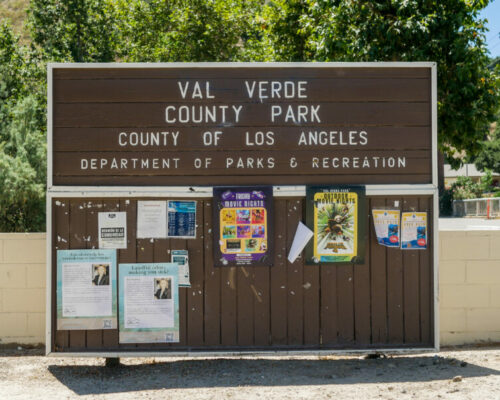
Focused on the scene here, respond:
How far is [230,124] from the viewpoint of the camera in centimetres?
649

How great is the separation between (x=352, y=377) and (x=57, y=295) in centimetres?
311

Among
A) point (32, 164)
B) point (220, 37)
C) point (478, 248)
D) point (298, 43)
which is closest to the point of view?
point (478, 248)

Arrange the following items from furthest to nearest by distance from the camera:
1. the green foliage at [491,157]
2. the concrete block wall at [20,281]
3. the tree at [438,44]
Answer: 1. the green foliage at [491,157]
2. the tree at [438,44]
3. the concrete block wall at [20,281]

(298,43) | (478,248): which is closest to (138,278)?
(478,248)

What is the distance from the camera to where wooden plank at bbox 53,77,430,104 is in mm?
6457

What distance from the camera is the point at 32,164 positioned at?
458 inches

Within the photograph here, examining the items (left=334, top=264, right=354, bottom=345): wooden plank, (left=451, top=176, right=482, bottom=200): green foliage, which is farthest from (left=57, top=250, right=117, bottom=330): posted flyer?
(left=451, top=176, right=482, bottom=200): green foliage

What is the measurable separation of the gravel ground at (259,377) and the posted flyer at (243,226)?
119 centimetres

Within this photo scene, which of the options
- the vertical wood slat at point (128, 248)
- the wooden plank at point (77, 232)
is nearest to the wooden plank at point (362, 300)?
the vertical wood slat at point (128, 248)

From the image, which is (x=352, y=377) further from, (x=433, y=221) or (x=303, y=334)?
(x=433, y=221)

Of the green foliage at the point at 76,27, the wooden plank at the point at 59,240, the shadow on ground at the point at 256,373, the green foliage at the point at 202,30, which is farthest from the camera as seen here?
the green foliage at the point at 76,27

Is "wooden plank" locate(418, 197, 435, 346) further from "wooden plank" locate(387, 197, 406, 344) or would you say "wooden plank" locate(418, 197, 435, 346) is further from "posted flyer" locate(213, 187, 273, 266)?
"posted flyer" locate(213, 187, 273, 266)

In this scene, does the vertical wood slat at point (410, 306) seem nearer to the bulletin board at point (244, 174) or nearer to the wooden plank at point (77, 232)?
the bulletin board at point (244, 174)

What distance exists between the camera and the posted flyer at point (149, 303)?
6426 mm
